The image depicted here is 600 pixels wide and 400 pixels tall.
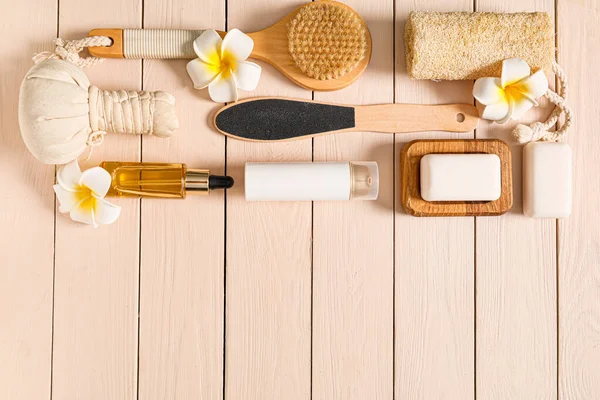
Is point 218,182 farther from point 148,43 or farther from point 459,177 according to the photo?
point 459,177

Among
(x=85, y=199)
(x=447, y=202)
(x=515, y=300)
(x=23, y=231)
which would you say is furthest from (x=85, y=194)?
(x=515, y=300)

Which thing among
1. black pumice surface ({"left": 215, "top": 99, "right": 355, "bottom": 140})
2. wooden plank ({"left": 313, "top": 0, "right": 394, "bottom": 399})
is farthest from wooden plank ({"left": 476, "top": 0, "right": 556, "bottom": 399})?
black pumice surface ({"left": 215, "top": 99, "right": 355, "bottom": 140})

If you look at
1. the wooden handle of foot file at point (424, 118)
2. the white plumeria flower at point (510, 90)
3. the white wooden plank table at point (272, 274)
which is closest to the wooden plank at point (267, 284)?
the white wooden plank table at point (272, 274)

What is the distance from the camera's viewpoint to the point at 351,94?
2.18ft

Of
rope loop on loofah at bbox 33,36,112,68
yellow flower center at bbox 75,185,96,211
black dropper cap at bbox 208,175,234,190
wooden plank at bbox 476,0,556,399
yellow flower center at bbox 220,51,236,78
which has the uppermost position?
rope loop on loofah at bbox 33,36,112,68

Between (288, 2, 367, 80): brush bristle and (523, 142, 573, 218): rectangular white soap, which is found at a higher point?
(288, 2, 367, 80): brush bristle

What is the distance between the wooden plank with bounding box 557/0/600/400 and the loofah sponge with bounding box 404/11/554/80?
3.3 inches

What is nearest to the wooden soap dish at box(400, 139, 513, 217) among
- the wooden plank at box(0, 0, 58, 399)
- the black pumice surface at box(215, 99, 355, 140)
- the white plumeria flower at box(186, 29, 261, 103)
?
the black pumice surface at box(215, 99, 355, 140)

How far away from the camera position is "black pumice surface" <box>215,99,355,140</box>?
64cm

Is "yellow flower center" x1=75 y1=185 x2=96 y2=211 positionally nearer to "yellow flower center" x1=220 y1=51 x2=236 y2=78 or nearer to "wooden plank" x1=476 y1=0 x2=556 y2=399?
"yellow flower center" x1=220 y1=51 x2=236 y2=78

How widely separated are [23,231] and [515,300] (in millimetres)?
675

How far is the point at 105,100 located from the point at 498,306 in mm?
586

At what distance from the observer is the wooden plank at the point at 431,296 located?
67cm

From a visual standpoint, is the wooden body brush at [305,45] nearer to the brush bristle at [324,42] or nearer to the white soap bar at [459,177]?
the brush bristle at [324,42]
